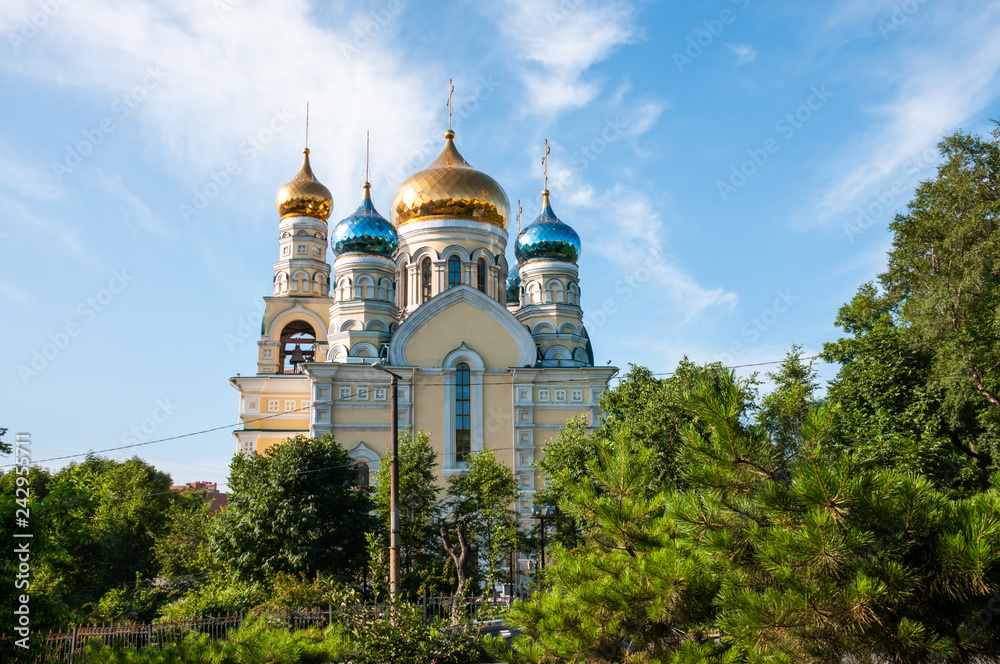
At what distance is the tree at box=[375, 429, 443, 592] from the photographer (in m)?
17.8

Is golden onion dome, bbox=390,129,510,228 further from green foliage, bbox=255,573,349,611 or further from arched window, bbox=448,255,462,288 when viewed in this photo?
green foliage, bbox=255,573,349,611

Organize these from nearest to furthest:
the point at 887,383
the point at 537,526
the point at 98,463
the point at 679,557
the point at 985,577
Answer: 1. the point at 985,577
2. the point at 679,557
3. the point at 887,383
4. the point at 537,526
5. the point at 98,463

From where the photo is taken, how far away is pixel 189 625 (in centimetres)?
1191

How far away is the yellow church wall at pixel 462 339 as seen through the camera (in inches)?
927

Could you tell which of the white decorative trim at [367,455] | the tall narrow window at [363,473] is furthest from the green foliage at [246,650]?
the white decorative trim at [367,455]

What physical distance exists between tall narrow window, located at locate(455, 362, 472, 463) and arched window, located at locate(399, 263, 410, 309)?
12.7ft

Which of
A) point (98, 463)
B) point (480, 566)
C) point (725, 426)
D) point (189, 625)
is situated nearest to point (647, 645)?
point (725, 426)

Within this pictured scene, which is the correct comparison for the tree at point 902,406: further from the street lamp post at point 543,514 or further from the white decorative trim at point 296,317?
the white decorative trim at point 296,317

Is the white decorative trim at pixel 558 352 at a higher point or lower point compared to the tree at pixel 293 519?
higher

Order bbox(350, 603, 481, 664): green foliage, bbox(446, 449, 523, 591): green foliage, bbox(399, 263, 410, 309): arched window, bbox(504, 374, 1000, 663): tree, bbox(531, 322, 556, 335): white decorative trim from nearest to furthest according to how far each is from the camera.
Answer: bbox(504, 374, 1000, 663): tree → bbox(350, 603, 481, 664): green foliage → bbox(446, 449, 523, 591): green foliage → bbox(531, 322, 556, 335): white decorative trim → bbox(399, 263, 410, 309): arched window

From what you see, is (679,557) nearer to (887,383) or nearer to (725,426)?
(725,426)

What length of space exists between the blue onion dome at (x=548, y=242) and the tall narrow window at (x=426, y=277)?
315 cm

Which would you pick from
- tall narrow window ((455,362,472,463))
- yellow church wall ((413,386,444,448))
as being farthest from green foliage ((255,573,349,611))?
tall narrow window ((455,362,472,463))

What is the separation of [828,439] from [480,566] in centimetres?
1605
